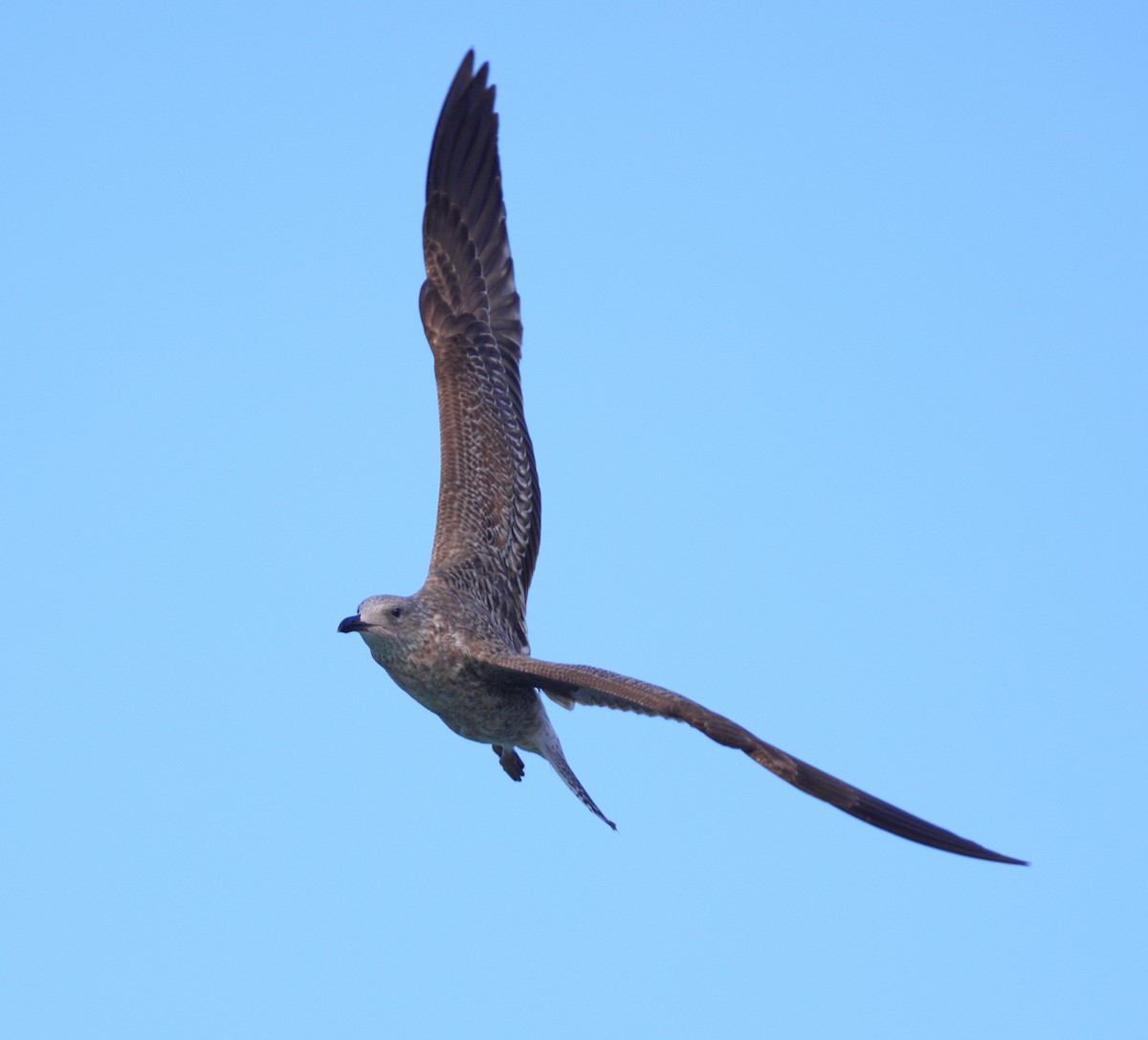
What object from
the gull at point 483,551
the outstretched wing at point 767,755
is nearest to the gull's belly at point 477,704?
the gull at point 483,551

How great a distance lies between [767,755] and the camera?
9328mm

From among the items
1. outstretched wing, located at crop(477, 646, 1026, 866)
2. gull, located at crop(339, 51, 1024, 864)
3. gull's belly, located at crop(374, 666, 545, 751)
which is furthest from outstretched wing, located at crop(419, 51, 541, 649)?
outstretched wing, located at crop(477, 646, 1026, 866)

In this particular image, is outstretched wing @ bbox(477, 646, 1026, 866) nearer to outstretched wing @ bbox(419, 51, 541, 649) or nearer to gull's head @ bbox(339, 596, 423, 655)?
gull's head @ bbox(339, 596, 423, 655)

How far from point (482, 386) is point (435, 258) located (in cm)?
143

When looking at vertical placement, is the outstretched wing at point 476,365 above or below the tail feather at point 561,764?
above

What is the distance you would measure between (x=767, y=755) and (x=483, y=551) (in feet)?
14.8

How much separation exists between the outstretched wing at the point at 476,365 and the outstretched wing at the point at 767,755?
9.39ft

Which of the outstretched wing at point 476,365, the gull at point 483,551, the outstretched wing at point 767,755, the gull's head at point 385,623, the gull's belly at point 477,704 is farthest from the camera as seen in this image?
the outstretched wing at point 476,365

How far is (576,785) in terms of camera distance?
12031 mm

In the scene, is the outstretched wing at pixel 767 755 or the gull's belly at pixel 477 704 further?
the gull's belly at pixel 477 704

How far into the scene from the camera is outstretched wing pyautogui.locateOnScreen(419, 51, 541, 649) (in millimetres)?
13367

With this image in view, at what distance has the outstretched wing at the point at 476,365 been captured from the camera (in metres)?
13.4

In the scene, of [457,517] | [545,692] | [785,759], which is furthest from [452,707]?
[785,759]

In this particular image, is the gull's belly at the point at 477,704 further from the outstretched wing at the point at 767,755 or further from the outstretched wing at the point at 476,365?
the outstretched wing at the point at 767,755
